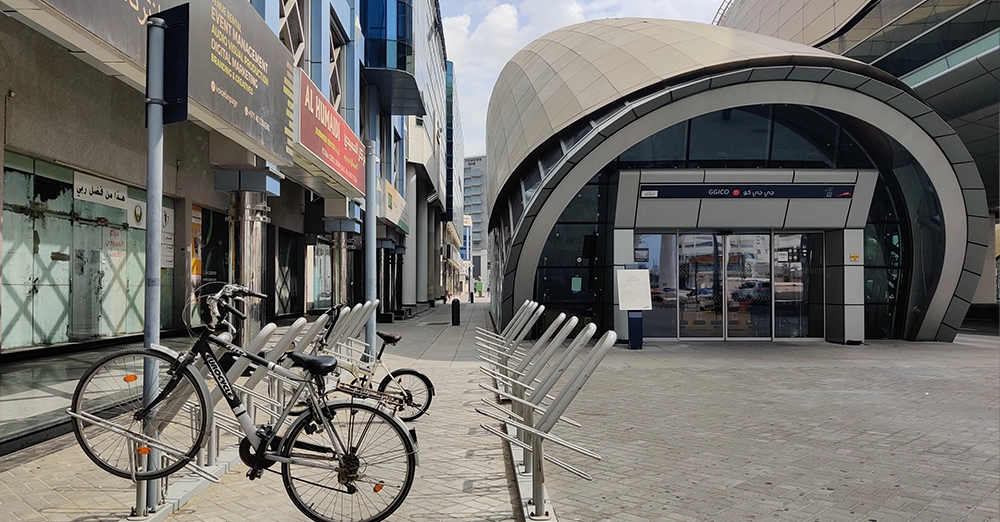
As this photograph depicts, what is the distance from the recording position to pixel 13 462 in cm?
522

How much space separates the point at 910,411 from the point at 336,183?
10910mm

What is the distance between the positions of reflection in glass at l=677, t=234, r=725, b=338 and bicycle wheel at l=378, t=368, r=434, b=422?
11.0 meters

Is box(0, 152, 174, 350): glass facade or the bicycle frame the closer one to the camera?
the bicycle frame

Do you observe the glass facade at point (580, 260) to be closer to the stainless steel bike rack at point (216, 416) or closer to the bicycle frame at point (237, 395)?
the stainless steel bike rack at point (216, 416)

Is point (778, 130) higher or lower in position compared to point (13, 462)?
higher

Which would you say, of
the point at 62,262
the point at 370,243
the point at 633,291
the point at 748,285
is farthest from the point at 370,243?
the point at 748,285

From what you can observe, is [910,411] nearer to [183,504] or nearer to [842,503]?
[842,503]

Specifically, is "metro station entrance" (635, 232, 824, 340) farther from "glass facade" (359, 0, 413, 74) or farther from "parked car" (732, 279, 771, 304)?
"glass facade" (359, 0, 413, 74)

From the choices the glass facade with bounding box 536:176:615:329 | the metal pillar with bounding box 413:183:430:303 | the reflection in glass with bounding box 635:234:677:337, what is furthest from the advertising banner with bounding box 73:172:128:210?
the metal pillar with bounding box 413:183:430:303

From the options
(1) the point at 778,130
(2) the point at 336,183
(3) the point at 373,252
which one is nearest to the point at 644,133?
(1) the point at 778,130

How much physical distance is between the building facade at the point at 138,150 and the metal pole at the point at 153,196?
27cm

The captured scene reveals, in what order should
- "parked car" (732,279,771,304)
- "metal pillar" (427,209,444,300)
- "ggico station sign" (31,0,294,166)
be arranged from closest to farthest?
"ggico station sign" (31,0,294,166)
"parked car" (732,279,771,304)
"metal pillar" (427,209,444,300)

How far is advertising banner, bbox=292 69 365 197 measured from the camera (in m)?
9.81

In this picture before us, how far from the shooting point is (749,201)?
16250 millimetres
